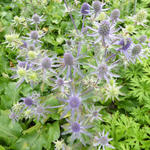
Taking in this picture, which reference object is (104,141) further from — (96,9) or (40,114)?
(96,9)

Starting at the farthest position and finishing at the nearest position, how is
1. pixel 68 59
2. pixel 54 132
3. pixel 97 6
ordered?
pixel 54 132
pixel 97 6
pixel 68 59

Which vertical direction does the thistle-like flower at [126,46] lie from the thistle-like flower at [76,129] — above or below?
above

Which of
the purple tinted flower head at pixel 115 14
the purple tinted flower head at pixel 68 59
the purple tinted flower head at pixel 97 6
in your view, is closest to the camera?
the purple tinted flower head at pixel 68 59

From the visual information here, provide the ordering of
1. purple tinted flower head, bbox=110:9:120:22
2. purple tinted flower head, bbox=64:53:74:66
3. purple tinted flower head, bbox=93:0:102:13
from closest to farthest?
purple tinted flower head, bbox=64:53:74:66 → purple tinted flower head, bbox=110:9:120:22 → purple tinted flower head, bbox=93:0:102:13

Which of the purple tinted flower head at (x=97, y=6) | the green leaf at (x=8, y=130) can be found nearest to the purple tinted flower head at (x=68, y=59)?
the purple tinted flower head at (x=97, y=6)

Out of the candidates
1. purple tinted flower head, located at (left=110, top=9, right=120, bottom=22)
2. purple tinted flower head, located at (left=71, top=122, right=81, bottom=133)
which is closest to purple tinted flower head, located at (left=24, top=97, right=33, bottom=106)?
purple tinted flower head, located at (left=71, top=122, right=81, bottom=133)

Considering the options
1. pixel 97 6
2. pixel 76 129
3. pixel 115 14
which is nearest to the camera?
pixel 76 129

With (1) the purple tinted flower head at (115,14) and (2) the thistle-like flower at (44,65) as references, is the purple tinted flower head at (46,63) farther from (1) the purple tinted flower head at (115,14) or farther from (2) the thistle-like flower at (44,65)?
(1) the purple tinted flower head at (115,14)

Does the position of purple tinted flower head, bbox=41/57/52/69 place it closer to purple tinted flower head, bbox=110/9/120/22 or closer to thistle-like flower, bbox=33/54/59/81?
thistle-like flower, bbox=33/54/59/81

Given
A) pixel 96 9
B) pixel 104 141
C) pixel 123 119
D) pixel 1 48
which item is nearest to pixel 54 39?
pixel 1 48

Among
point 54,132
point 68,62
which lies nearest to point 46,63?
point 68,62

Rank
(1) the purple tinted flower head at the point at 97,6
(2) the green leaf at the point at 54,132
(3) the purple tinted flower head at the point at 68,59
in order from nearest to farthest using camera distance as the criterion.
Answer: (3) the purple tinted flower head at the point at 68,59
(1) the purple tinted flower head at the point at 97,6
(2) the green leaf at the point at 54,132

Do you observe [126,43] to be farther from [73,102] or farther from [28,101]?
[28,101]
